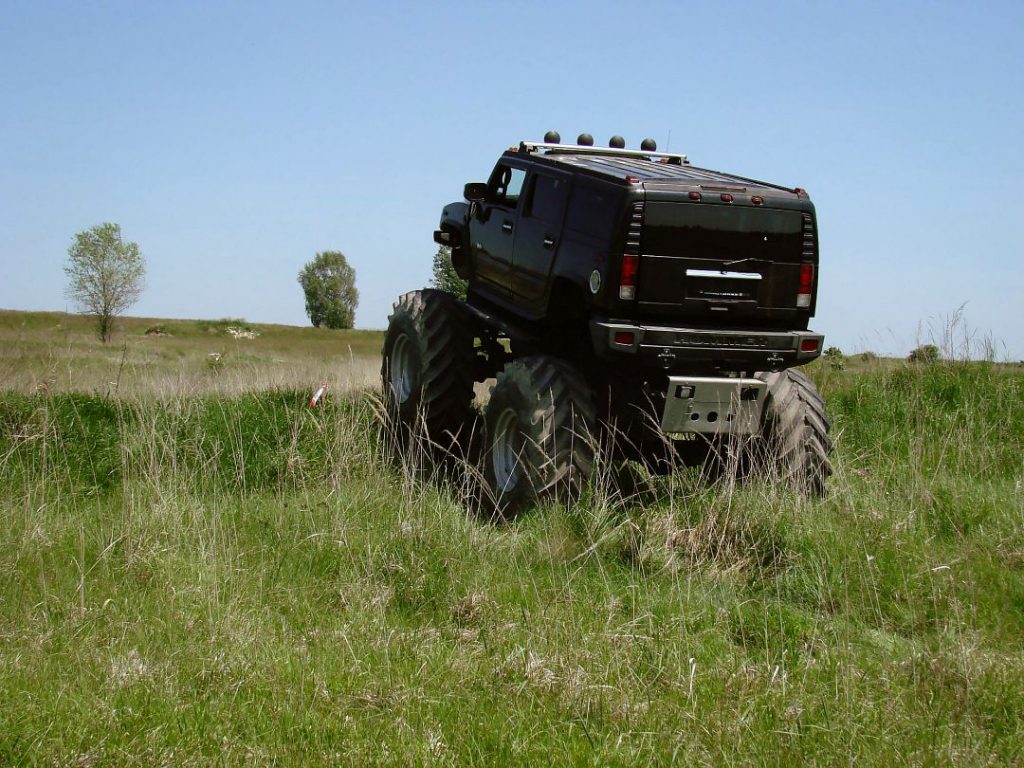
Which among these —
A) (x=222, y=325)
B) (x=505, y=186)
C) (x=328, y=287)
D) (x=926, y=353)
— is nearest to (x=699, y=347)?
(x=505, y=186)

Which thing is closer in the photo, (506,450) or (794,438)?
(794,438)

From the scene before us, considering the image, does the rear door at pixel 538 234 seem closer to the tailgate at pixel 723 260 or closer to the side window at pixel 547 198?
the side window at pixel 547 198

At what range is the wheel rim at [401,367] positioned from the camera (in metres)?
10.2

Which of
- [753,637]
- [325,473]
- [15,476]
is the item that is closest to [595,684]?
[753,637]

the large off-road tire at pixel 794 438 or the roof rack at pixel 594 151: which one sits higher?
the roof rack at pixel 594 151

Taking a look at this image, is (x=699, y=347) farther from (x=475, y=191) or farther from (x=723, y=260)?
(x=475, y=191)

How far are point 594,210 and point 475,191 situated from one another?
81.6 inches

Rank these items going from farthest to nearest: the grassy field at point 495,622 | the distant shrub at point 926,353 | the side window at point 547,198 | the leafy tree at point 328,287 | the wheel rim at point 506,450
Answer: the leafy tree at point 328,287, the distant shrub at point 926,353, the side window at point 547,198, the wheel rim at point 506,450, the grassy field at point 495,622

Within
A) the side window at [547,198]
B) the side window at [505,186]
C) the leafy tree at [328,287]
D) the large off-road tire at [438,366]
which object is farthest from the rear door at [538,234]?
the leafy tree at [328,287]

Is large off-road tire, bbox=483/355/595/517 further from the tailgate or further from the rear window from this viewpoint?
the rear window

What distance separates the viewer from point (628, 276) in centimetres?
739

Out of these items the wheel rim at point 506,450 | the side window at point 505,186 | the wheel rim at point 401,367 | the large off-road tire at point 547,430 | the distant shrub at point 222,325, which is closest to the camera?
the large off-road tire at point 547,430

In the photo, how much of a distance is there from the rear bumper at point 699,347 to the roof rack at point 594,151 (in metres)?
2.46

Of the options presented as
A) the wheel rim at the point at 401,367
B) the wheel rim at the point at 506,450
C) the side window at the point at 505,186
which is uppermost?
the side window at the point at 505,186
